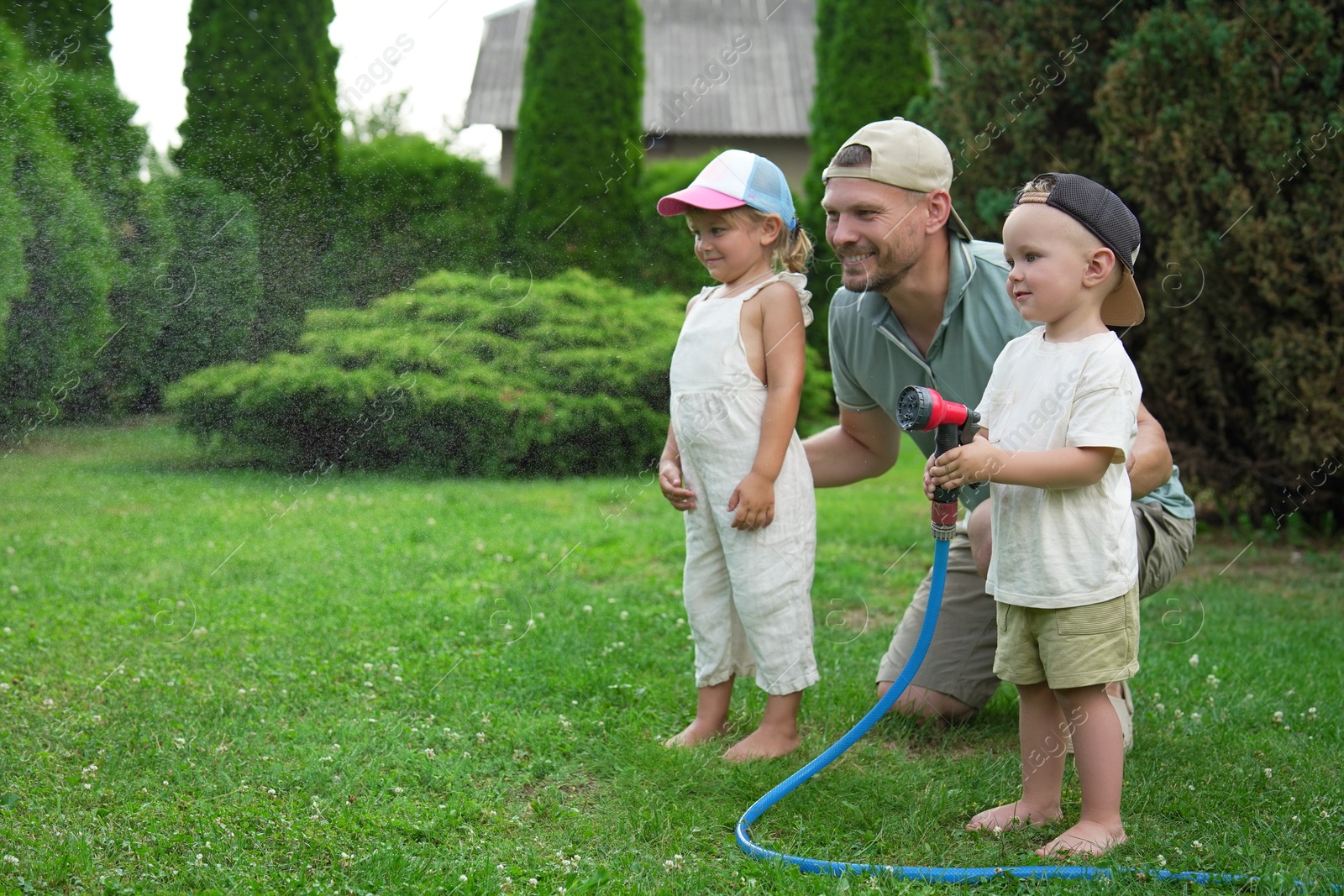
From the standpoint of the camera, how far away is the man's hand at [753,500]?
9.70 ft

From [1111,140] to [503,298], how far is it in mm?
4355

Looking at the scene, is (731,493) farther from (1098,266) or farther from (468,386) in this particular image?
(468,386)

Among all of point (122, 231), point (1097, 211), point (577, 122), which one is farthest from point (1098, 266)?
point (577, 122)

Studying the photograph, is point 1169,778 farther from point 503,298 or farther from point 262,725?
point 503,298

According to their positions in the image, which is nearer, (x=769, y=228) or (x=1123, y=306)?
(x=1123, y=306)

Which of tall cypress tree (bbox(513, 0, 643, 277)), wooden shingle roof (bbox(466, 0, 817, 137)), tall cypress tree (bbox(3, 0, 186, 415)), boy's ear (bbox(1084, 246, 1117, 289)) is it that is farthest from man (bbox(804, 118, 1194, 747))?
wooden shingle roof (bbox(466, 0, 817, 137))

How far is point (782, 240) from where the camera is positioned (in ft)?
10.3

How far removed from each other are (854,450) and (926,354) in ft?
1.34

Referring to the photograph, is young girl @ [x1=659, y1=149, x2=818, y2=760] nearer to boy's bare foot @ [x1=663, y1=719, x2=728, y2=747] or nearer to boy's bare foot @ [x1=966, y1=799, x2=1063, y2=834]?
boy's bare foot @ [x1=663, y1=719, x2=728, y2=747]

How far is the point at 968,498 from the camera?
134 inches

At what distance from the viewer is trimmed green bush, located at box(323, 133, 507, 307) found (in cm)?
454

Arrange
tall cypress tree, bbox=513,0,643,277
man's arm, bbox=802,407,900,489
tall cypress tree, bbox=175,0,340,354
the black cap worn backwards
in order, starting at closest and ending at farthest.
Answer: the black cap worn backwards → man's arm, bbox=802,407,900,489 → tall cypress tree, bbox=175,0,340,354 → tall cypress tree, bbox=513,0,643,277

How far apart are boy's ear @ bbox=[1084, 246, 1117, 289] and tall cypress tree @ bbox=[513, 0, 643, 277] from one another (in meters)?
7.24

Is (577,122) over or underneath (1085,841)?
over
